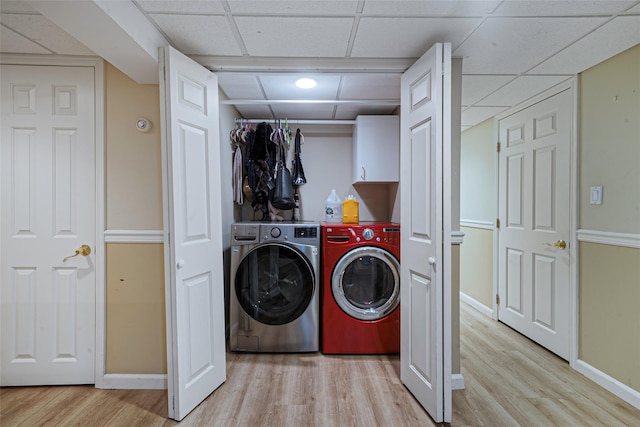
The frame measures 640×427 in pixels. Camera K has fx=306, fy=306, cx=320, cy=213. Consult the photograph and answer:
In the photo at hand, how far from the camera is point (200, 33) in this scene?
1.62 m

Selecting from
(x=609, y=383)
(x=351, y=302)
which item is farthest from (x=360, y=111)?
(x=609, y=383)

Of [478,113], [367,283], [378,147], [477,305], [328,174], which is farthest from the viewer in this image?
[477,305]

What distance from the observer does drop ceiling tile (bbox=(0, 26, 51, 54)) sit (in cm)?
163

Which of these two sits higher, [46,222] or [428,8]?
[428,8]

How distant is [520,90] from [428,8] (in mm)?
1466

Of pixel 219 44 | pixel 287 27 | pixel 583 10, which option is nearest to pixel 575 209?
pixel 583 10

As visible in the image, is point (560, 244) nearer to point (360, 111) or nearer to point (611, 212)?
point (611, 212)

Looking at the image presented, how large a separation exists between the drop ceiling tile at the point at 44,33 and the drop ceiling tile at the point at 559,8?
223cm

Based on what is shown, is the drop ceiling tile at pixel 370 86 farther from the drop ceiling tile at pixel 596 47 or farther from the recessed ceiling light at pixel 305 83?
the drop ceiling tile at pixel 596 47

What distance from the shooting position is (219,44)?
1.74 m

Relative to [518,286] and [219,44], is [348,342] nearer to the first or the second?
[518,286]

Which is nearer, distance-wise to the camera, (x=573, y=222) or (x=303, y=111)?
(x=573, y=222)

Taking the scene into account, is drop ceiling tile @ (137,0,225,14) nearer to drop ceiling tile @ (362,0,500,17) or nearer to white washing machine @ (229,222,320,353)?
drop ceiling tile @ (362,0,500,17)

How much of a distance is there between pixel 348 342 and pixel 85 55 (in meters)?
2.62
